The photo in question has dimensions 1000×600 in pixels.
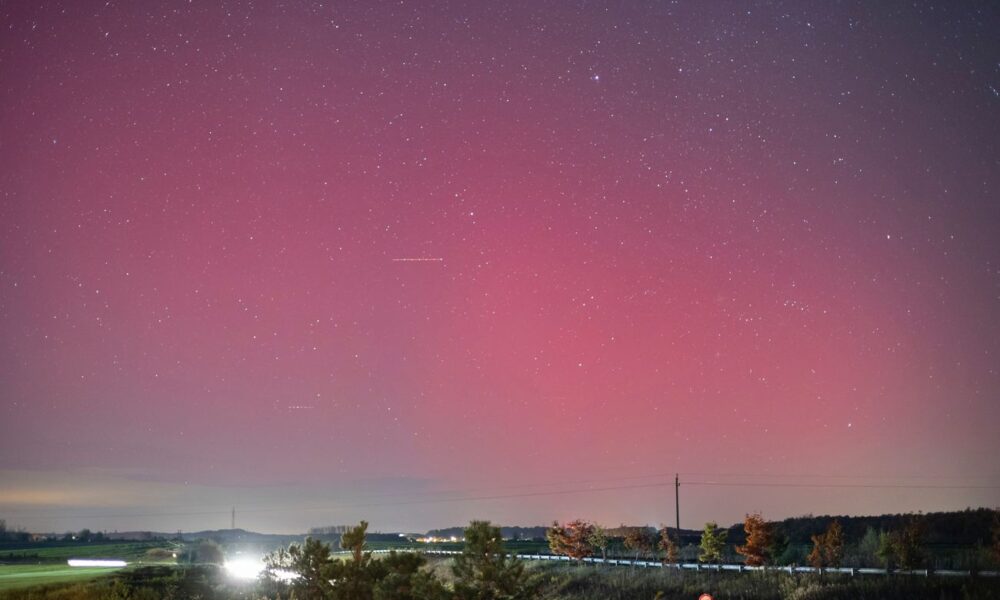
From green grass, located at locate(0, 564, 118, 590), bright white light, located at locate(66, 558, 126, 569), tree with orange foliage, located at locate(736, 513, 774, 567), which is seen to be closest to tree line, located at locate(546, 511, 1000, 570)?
tree with orange foliage, located at locate(736, 513, 774, 567)

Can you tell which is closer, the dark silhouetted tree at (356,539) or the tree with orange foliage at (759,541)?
the dark silhouetted tree at (356,539)

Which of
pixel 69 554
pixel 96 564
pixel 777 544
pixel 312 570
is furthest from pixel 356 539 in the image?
pixel 69 554

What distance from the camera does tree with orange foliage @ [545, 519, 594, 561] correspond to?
2463 inches

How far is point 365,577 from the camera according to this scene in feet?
89.7

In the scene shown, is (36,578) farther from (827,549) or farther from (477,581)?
(827,549)

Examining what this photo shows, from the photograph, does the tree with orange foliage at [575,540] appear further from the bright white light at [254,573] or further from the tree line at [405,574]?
the tree line at [405,574]

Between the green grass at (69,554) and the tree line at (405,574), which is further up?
the tree line at (405,574)

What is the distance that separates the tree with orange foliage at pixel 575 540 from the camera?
205ft

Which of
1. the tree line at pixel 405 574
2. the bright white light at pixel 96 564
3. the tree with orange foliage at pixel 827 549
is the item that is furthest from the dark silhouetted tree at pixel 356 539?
the bright white light at pixel 96 564

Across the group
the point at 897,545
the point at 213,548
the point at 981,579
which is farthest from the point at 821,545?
the point at 213,548

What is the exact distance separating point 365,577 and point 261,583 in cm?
2488

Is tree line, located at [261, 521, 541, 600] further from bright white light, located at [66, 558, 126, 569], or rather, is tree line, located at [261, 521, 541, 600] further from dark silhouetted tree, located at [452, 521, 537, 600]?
bright white light, located at [66, 558, 126, 569]

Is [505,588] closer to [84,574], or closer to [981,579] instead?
[981,579]

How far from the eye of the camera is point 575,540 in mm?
63000
